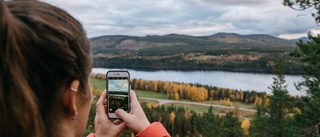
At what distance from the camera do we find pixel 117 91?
1.53m

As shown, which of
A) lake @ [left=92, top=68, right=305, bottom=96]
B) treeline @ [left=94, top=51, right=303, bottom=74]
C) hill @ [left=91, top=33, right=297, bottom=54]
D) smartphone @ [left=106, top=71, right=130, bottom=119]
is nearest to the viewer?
smartphone @ [left=106, top=71, right=130, bottom=119]

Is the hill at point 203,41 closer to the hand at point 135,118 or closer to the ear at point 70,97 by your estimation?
the hand at point 135,118

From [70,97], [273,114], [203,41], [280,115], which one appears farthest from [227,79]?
[70,97]

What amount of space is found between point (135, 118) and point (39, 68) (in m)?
0.55

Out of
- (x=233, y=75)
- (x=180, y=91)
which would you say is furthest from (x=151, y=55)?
(x=180, y=91)

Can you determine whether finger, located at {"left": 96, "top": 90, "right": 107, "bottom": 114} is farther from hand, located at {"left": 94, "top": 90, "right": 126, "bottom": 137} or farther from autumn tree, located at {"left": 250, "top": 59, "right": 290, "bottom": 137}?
autumn tree, located at {"left": 250, "top": 59, "right": 290, "bottom": 137}

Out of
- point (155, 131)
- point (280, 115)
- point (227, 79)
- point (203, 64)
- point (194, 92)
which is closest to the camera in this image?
point (155, 131)

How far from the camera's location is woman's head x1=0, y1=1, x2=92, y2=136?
0.80 meters

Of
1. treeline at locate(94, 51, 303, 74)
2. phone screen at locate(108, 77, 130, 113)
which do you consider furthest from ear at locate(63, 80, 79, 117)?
treeline at locate(94, 51, 303, 74)

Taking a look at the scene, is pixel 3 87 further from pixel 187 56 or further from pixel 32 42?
pixel 187 56

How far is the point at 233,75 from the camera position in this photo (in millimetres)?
102312

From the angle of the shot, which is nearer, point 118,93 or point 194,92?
point 118,93

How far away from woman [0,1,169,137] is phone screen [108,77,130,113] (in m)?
0.48

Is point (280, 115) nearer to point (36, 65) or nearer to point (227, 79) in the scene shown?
point (36, 65)
